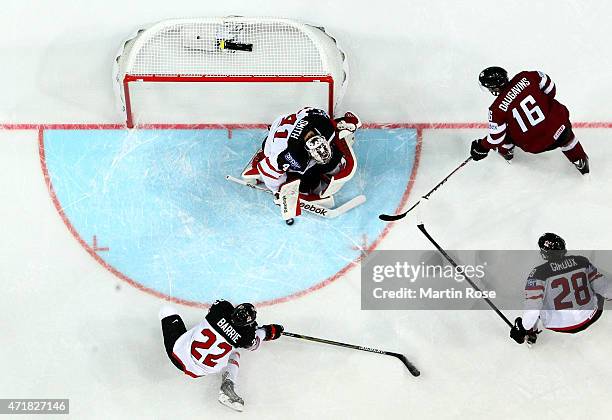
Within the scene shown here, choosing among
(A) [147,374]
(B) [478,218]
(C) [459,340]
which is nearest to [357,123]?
(B) [478,218]

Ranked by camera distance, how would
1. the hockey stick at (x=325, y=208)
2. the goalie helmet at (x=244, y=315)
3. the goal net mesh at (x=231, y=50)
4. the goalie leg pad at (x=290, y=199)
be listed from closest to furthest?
the goalie helmet at (x=244, y=315) → the goalie leg pad at (x=290, y=199) → the hockey stick at (x=325, y=208) → the goal net mesh at (x=231, y=50)

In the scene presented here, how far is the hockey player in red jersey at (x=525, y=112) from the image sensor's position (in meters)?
5.96

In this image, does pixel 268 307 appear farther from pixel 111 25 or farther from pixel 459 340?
pixel 111 25

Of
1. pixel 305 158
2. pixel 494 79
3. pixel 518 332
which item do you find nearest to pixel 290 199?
pixel 305 158

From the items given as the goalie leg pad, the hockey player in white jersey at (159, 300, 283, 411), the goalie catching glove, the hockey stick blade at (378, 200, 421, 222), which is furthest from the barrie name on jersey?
the goalie catching glove

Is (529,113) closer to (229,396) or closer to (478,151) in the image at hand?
(478,151)

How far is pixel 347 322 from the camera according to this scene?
20.9 ft

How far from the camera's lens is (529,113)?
19.6 feet

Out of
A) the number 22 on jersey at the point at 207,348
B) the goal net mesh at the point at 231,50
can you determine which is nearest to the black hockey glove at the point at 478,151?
the goal net mesh at the point at 231,50

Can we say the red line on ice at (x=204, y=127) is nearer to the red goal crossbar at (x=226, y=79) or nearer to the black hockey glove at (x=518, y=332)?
the red goal crossbar at (x=226, y=79)

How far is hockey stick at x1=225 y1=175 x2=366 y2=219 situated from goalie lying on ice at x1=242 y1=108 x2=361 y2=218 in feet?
0.18

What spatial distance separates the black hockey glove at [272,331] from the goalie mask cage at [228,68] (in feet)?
4.83

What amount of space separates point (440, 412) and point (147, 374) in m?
1.92

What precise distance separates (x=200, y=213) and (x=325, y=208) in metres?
0.85
